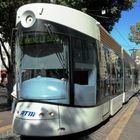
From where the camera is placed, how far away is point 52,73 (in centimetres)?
1029

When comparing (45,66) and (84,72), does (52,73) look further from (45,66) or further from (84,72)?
(84,72)

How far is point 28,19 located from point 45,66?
1.24 m

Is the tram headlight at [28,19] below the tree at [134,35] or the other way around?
below

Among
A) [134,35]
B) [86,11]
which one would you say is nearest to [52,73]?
[86,11]

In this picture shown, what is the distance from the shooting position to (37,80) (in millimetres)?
10211

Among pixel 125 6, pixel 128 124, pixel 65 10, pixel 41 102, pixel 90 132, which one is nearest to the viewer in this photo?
pixel 41 102

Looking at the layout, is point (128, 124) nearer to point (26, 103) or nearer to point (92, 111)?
point (92, 111)

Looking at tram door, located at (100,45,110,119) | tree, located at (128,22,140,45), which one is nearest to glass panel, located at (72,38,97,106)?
tram door, located at (100,45,110,119)

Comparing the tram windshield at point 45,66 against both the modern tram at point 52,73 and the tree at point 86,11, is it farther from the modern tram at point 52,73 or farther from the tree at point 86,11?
the tree at point 86,11

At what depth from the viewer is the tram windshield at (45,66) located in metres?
10.1

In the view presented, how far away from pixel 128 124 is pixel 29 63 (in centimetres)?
510

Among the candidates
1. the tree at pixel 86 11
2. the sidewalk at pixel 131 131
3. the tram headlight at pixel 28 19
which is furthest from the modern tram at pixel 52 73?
the tree at pixel 86 11

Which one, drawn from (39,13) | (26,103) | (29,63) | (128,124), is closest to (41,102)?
(26,103)

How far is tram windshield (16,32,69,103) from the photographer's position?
10.1 meters
